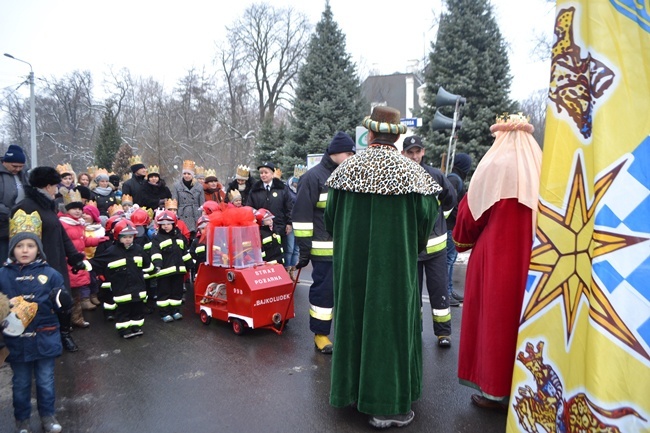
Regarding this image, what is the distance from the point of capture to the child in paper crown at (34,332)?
3.60 metres

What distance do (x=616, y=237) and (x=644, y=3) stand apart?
1.19m

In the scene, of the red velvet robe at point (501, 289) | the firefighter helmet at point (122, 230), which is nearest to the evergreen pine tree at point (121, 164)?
the firefighter helmet at point (122, 230)

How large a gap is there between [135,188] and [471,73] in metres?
13.6

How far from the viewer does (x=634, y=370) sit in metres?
2.28

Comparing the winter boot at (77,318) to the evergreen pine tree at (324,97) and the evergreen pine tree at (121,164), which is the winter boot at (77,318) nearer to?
the evergreen pine tree at (324,97)

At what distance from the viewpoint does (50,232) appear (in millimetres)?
5160

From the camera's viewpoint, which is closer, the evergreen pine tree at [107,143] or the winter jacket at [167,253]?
the winter jacket at [167,253]

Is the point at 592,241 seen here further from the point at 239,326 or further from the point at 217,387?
the point at 239,326

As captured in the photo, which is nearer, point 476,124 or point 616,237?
point 616,237

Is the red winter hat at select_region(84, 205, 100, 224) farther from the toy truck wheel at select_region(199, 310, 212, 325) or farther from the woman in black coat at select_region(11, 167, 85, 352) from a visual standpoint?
the toy truck wheel at select_region(199, 310, 212, 325)

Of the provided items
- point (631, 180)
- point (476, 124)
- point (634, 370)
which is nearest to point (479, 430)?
point (634, 370)

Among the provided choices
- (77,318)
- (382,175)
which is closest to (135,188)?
(77,318)

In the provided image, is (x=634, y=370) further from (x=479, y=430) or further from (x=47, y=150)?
(x=47, y=150)

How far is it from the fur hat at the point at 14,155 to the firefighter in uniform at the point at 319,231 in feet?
11.6
